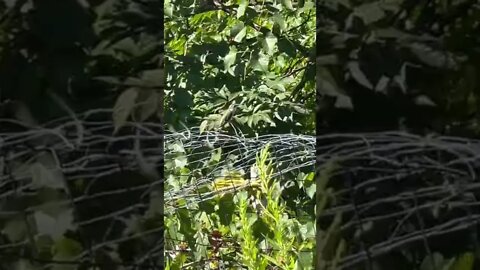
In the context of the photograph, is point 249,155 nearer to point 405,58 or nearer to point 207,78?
point 207,78

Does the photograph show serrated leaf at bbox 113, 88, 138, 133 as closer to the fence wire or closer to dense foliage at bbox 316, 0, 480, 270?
the fence wire

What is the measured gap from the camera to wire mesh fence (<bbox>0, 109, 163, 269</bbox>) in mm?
1002

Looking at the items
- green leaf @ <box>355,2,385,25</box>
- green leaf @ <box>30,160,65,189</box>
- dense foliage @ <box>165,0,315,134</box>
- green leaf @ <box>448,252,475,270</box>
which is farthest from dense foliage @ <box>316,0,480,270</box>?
dense foliage @ <box>165,0,315,134</box>

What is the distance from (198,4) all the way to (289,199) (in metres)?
0.61

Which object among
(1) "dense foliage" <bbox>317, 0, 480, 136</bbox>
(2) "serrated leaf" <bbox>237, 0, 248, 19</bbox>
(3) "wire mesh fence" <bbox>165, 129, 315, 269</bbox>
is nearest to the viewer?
(1) "dense foliage" <bbox>317, 0, 480, 136</bbox>

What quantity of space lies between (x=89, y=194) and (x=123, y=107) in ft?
0.43

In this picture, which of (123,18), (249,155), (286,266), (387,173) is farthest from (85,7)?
(249,155)

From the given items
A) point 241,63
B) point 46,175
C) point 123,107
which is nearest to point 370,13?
point 123,107

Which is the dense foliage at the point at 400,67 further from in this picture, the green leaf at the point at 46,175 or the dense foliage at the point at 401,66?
the green leaf at the point at 46,175

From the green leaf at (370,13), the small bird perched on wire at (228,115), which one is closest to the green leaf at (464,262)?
the green leaf at (370,13)

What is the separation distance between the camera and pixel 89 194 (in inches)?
39.6

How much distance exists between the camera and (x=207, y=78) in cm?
204

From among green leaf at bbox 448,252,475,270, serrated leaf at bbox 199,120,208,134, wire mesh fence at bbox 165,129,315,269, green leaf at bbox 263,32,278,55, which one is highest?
green leaf at bbox 263,32,278,55

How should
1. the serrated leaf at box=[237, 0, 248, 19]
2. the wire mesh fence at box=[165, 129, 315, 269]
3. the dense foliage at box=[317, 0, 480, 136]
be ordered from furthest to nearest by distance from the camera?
the serrated leaf at box=[237, 0, 248, 19] → the wire mesh fence at box=[165, 129, 315, 269] → the dense foliage at box=[317, 0, 480, 136]
